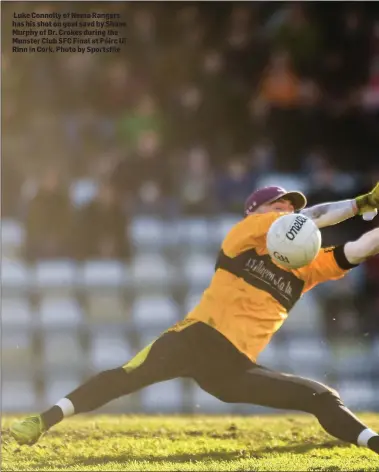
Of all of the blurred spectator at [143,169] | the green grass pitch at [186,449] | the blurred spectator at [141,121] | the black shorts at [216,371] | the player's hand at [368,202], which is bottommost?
the green grass pitch at [186,449]

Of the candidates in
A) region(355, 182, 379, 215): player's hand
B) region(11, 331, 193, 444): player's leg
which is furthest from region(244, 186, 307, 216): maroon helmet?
region(11, 331, 193, 444): player's leg

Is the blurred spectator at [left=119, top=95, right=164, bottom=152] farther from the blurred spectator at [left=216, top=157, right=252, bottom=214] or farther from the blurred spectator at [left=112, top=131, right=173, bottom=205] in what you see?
the blurred spectator at [left=216, top=157, right=252, bottom=214]

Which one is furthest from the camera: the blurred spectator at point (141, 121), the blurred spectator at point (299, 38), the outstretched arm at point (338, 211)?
the blurred spectator at point (299, 38)

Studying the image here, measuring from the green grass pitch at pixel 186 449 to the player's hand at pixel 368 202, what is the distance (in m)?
1.36

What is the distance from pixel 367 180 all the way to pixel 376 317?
1.26 meters

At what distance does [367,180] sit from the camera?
8.43m

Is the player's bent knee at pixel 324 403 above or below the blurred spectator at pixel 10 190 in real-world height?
below

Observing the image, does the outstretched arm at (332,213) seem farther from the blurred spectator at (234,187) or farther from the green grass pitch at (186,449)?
the blurred spectator at (234,187)

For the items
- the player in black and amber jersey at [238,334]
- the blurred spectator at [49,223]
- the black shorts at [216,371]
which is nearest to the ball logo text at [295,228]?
the player in black and amber jersey at [238,334]

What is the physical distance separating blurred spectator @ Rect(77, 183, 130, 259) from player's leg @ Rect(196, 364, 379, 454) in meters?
3.58

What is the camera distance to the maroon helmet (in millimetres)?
5406

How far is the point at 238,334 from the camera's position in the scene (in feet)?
17.4

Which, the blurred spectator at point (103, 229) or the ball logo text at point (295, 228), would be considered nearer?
the ball logo text at point (295, 228)

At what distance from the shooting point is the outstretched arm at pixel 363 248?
5031mm
